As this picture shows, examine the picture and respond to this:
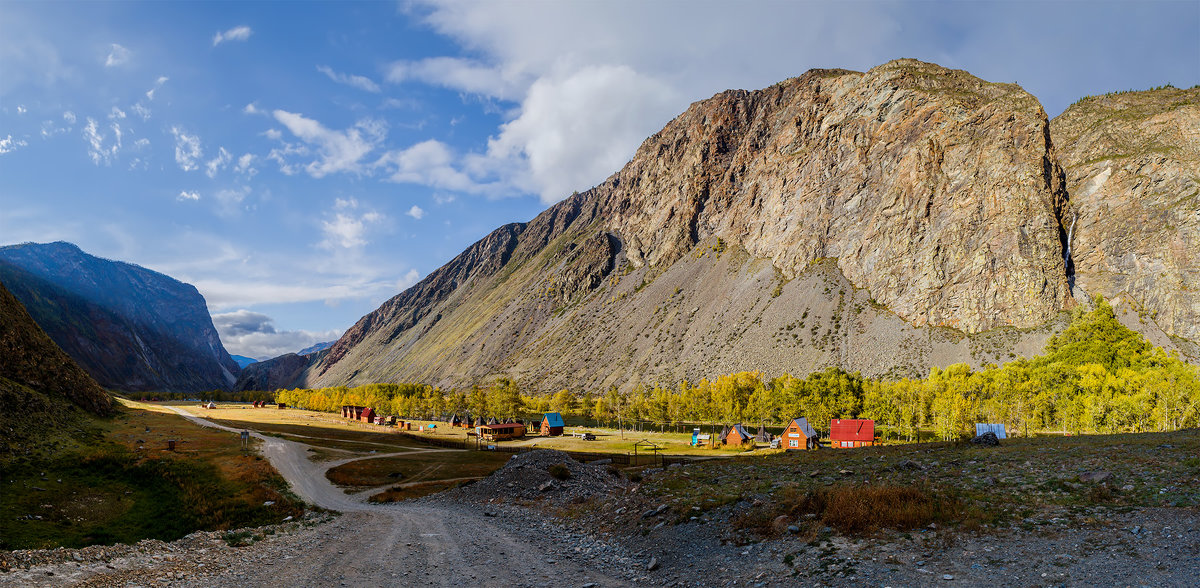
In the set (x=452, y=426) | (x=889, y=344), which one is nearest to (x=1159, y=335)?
(x=889, y=344)

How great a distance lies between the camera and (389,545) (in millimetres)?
26875

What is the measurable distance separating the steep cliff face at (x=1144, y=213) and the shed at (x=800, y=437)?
418 feet

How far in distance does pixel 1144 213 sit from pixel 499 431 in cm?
21424

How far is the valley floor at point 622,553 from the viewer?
14391 millimetres

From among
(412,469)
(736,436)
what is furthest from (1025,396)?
(412,469)

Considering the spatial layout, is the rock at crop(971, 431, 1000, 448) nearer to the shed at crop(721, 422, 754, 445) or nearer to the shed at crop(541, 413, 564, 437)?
the shed at crop(721, 422, 754, 445)

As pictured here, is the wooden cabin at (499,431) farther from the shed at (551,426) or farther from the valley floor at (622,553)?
the valley floor at (622,553)

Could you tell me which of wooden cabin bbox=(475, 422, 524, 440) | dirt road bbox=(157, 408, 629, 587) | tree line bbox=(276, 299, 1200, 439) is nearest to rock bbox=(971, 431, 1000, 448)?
dirt road bbox=(157, 408, 629, 587)

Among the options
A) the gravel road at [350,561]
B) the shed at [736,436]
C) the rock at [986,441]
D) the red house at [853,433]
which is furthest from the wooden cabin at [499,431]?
the rock at [986,441]

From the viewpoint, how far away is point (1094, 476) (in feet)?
69.1

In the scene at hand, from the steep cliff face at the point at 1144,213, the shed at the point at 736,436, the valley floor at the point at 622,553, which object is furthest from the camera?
the steep cliff face at the point at 1144,213

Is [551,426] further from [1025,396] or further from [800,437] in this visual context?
[1025,396]

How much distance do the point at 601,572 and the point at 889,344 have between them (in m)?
190

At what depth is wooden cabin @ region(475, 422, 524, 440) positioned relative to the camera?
111606mm
